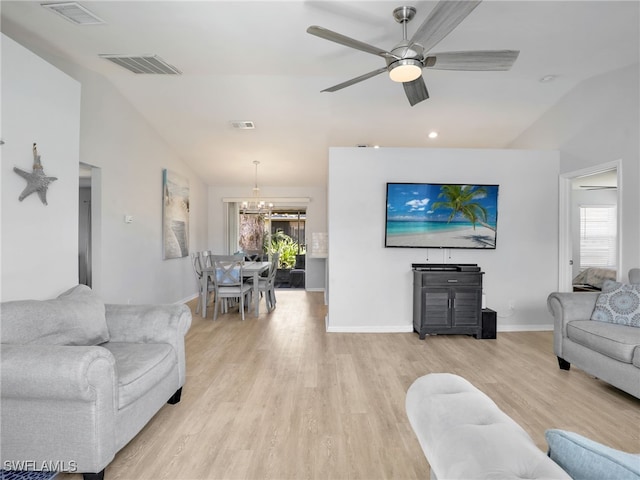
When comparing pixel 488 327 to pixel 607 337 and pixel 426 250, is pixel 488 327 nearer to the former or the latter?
pixel 426 250

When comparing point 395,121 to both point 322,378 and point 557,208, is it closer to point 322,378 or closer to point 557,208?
point 557,208

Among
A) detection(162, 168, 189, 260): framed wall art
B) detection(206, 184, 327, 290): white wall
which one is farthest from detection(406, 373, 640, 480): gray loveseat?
detection(206, 184, 327, 290): white wall

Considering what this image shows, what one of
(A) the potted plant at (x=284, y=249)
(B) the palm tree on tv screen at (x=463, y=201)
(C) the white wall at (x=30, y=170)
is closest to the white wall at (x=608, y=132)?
(B) the palm tree on tv screen at (x=463, y=201)

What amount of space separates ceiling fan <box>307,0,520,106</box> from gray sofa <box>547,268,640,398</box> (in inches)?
86.1

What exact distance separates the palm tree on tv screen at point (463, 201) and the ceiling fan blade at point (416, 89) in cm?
169

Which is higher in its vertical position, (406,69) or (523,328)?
(406,69)

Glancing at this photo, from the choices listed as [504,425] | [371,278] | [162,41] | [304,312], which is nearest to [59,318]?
[504,425]

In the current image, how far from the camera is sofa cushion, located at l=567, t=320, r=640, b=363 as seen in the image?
2.52 meters

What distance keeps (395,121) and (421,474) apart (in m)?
4.55

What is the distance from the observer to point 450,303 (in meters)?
4.21

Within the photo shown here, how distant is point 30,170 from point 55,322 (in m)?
1.20

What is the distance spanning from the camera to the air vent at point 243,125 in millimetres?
5207

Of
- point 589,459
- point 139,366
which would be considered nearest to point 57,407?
point 139,366

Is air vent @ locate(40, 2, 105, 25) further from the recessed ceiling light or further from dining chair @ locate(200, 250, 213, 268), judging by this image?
the recessed ceiling light
